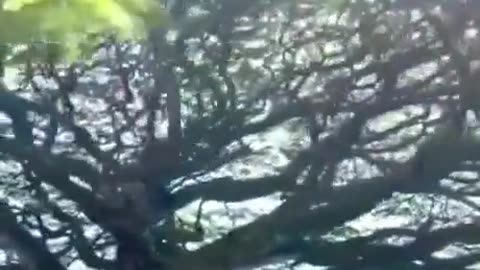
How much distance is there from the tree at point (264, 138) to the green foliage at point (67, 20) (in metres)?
0.29

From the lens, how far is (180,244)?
63.6 inches

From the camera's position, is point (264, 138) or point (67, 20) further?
point (264, 138)

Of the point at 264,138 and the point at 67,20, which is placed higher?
the point at 67,20

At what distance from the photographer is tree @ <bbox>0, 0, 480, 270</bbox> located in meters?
1.56

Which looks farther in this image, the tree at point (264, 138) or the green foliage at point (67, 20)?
the tree at point (264, 138)

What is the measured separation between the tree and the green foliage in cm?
29

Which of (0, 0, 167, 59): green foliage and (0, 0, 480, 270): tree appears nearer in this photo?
(0, 0, 167, 59): green foliage

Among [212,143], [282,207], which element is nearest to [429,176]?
[282,207]

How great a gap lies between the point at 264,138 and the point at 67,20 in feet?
1.79

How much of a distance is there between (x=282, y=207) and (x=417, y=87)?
13.3 inches

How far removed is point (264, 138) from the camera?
62.1 inches

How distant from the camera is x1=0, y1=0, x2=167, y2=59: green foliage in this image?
113 centimetres

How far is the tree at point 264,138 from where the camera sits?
1.56 metres

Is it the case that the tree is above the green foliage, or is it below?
below
